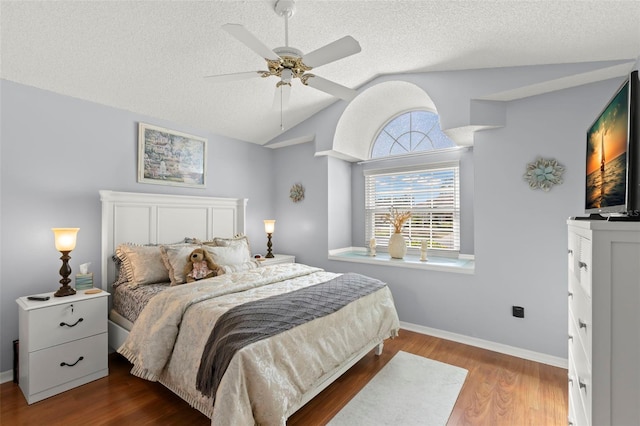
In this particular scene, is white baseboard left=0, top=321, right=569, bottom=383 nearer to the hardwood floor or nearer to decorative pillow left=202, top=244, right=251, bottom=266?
the hardwood floor

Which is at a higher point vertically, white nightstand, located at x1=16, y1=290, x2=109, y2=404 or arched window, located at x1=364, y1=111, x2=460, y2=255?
arched window, located at x1=364, y1=111, x2=460, y2=255

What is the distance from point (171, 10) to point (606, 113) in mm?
2701

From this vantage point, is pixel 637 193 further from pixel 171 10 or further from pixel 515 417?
pixel 171 10

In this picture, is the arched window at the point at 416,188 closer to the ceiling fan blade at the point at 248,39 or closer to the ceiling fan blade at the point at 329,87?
the ceiling fan blade at the point at 329,87

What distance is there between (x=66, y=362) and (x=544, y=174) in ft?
14.2

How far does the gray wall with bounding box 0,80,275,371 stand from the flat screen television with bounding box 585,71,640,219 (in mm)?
3772

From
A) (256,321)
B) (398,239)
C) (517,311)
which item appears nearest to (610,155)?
(256,321)

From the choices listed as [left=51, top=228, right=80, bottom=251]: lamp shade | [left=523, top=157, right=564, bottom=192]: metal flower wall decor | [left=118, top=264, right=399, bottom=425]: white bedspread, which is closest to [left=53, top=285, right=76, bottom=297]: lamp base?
[left=51, top=228, right=80, bottom=251]: lamp shade

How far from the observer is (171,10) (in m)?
2.11

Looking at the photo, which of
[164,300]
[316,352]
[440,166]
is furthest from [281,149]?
[316,352]

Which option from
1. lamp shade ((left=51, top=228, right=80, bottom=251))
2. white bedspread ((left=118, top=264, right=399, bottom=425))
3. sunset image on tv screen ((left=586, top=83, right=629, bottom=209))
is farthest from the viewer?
lamp shade ((left=51, top=228, right=80, bottom=251))

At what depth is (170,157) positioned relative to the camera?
3.54 meters

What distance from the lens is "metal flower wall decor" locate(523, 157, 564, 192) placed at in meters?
2.66

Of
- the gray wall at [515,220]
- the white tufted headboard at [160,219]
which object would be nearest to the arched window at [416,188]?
the gray wall at [515,220]
